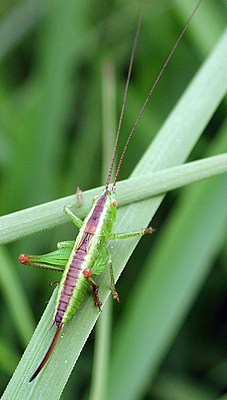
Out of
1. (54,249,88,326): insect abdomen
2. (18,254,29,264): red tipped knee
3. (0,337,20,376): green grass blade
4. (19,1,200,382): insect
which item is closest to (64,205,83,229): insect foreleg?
(19,1,200,382): insect

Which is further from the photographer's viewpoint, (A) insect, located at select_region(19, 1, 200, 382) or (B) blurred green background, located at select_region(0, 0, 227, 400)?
(B) blurred green background, located at select_region(0, 0, 227, 400)

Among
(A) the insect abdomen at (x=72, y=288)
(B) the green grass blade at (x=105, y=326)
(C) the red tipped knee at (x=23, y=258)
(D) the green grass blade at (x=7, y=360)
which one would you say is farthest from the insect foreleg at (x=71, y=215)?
Result: (D) the green grass blade at (x=7, y=360)

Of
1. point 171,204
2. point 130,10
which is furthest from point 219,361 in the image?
point 130,10

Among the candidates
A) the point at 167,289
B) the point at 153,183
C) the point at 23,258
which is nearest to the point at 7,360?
the point at 23,258

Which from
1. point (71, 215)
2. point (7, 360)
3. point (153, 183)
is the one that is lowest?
point (7, 360)

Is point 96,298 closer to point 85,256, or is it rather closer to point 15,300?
point 85,256

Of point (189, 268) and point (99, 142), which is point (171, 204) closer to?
point (99, 142)

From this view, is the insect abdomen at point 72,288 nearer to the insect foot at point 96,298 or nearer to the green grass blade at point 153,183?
the insect foot at point 96,298

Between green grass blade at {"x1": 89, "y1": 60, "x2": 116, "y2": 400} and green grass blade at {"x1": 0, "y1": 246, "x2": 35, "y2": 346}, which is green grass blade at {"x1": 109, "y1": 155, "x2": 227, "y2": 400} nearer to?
green grass blade at {"x1": 89, "y1": 60, "x2": 116, "y2": 400}

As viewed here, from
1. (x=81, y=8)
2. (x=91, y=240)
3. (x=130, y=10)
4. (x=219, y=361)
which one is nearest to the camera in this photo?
(x=91, y=240)
